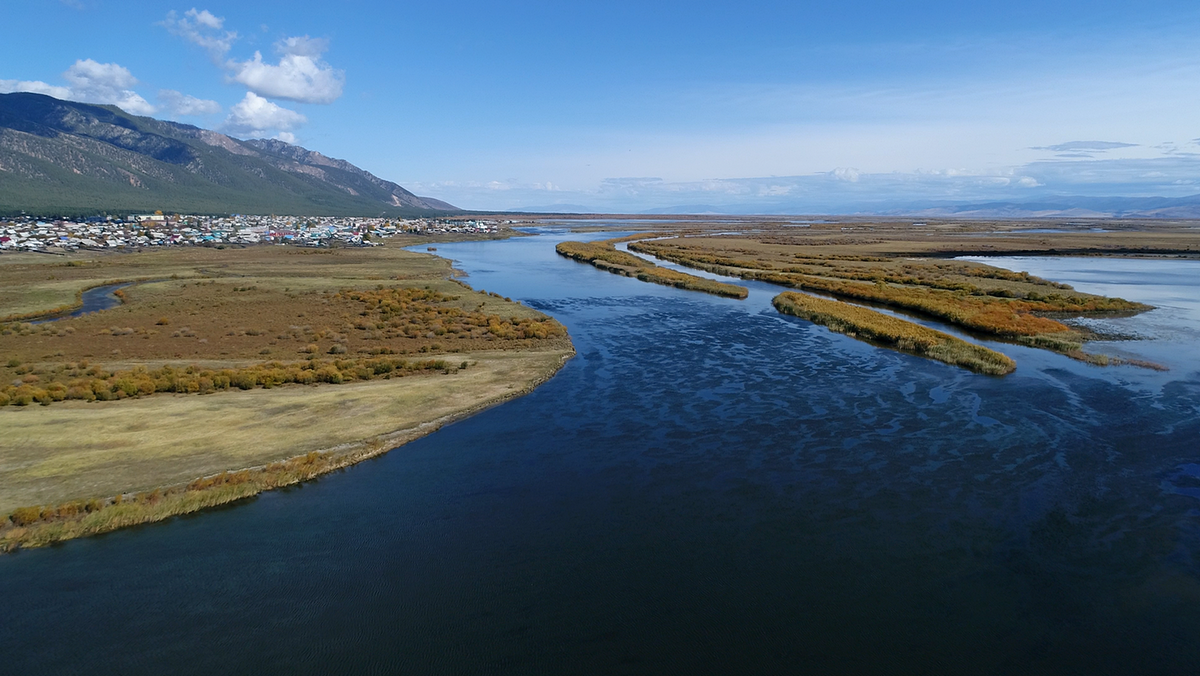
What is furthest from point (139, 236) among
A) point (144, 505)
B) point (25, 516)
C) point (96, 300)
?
point (144, 505)

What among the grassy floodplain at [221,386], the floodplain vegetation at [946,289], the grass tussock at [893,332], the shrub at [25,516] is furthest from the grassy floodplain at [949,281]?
the shrub at [25,516]

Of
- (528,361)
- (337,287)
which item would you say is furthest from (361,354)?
(337,287)

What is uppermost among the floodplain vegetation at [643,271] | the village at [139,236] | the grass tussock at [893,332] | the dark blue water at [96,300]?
the village at [139,236]

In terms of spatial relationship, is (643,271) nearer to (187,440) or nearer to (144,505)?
(187,440)

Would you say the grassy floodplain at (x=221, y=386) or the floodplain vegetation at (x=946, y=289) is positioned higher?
the floodplain vegetation at (x=946, y=289)

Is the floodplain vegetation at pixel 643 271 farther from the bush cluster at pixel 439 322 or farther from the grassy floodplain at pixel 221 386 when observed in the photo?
the bush cluster at pixel 439 322

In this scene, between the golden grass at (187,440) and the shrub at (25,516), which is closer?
the shrub at (25,516)

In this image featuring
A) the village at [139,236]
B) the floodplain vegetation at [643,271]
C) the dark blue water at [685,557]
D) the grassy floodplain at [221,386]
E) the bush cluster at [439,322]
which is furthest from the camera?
the village at [139,236]
